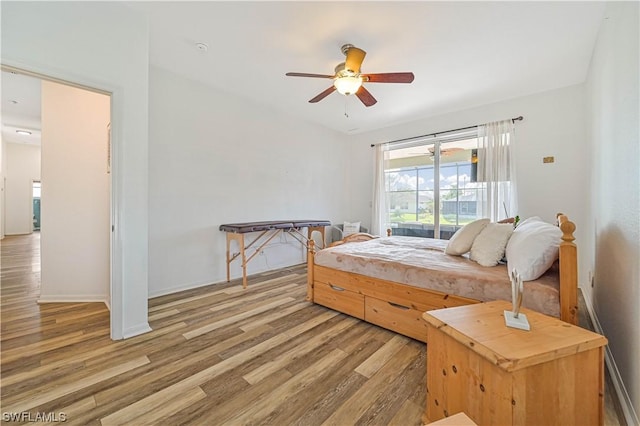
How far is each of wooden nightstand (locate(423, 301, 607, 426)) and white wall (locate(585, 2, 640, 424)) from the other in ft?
1.20

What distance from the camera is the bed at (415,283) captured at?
4.74 feet

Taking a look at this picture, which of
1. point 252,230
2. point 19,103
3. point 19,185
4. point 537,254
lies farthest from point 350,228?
point 19,185

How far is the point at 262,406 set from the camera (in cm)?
134

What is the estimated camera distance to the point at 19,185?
7.51 meters

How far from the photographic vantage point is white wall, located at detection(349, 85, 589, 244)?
127 inches

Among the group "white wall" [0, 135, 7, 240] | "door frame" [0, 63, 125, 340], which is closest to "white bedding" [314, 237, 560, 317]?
"door frame" [0, 63, 125, 340]

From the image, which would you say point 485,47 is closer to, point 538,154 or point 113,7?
point 538,154

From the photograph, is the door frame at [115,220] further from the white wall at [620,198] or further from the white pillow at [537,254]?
the white wall at [620,198]

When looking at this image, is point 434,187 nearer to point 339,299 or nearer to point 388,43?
point 388,43

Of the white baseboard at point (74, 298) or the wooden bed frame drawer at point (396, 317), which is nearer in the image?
the wooden bed frame drawer at point (396, 317)

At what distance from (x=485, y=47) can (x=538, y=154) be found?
6.25 ft

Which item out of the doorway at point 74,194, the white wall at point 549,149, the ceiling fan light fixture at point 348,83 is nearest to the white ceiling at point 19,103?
the doorway at point 74,194

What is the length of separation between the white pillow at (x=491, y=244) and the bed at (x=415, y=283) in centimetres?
7

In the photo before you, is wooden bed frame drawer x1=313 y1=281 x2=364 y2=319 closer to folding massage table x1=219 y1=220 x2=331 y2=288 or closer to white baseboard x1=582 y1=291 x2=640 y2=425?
folding massage table x1=219 y1=220 x2=331 y2=288
